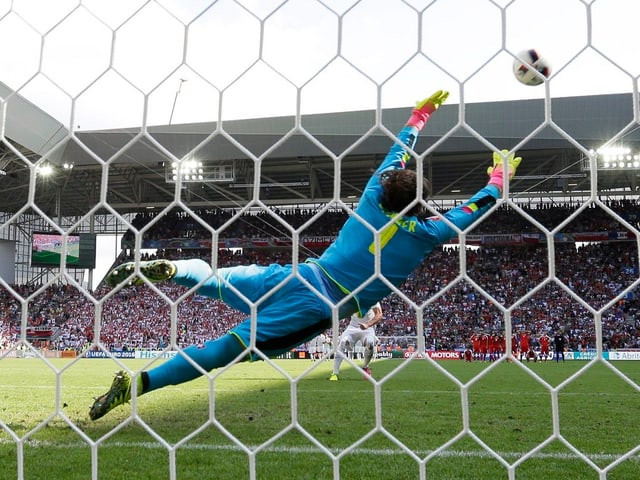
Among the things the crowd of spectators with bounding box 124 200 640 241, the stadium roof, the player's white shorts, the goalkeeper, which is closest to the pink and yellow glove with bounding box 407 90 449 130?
the goalkeeper

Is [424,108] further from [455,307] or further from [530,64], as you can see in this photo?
[455,307]

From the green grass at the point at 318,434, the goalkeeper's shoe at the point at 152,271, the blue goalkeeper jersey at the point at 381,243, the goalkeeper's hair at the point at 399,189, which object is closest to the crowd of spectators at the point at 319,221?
the green grass at the point at 318,434

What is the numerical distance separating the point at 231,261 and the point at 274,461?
2439 centimetres

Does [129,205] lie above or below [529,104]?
below

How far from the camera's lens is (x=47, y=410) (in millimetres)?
4688

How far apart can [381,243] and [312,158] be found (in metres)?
21.0

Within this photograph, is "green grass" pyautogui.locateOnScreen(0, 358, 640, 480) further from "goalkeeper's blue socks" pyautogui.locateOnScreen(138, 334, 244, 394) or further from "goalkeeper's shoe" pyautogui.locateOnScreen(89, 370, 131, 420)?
"goalkeeper's blue socks" pyautogui.locateOnScreen(138, 334, 244, 394)

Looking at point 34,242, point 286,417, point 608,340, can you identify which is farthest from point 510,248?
point 286,417

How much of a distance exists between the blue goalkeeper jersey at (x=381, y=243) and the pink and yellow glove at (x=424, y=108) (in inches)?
2.0

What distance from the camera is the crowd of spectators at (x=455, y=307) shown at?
2048 centimetres

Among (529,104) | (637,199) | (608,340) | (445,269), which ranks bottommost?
(608,340)

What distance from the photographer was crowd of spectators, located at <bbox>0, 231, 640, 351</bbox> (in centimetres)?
2048

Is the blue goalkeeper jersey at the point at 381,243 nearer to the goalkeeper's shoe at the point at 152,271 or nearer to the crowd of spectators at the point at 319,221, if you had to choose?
→ the goalkeeper's shoe at the point at 152,271

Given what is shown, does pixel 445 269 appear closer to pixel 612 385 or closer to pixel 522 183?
pixel 522 183
